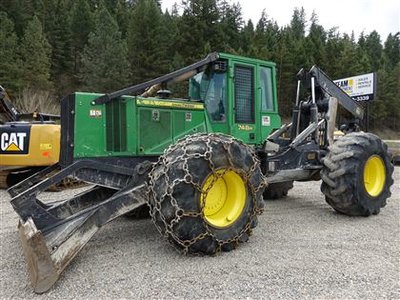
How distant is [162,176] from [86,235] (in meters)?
0.94

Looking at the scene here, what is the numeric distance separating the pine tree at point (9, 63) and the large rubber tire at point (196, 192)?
30.0m

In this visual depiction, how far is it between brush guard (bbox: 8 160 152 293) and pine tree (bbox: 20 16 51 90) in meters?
30.1

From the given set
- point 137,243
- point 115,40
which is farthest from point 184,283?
point 115,40

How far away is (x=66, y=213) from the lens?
515 centimetres

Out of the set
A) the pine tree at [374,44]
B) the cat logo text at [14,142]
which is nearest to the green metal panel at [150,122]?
the cat logo text at [14,142]

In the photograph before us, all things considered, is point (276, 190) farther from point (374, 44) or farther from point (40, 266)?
point (374, 44)

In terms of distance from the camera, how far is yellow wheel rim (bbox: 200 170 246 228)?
460cm

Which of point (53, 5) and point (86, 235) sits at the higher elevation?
point (53, 5)

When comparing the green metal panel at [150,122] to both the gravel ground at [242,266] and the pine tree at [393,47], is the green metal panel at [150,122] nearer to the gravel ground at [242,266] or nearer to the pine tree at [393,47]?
Result: the gravel ground at [242,266]

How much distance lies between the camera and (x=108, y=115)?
207 inches

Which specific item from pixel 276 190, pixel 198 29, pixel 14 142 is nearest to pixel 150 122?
pixel 276 190

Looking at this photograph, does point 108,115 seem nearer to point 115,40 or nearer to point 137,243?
point 137,243

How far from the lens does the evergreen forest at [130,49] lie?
112ft

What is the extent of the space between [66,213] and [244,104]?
9.50ft
